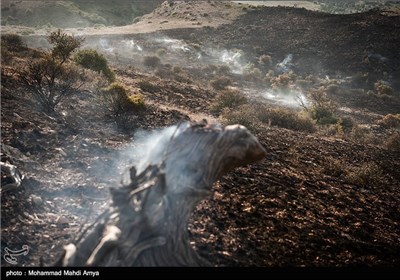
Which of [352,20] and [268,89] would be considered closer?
[268,89]

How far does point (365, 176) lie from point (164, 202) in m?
7.56

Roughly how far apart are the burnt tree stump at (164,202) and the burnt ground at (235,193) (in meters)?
0.78

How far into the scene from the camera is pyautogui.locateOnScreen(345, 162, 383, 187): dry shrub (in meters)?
8.92

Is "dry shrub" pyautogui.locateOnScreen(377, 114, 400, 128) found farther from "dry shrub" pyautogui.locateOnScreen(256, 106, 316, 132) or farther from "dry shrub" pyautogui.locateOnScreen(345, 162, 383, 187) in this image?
"dry shrub" pyautogui.locateOnScreen(345, 162, 383, 187)

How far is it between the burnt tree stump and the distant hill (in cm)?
4422

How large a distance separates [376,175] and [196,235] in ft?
21.6

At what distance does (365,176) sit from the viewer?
367 inches

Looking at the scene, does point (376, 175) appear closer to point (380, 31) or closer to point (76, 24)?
point (380, 31)

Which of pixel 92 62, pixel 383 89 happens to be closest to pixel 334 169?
pixel 92 62

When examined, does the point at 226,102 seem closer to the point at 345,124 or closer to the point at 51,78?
the point at 345,124

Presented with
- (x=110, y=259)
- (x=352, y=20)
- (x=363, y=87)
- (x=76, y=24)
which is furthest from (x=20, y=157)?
(x=76, y=24)

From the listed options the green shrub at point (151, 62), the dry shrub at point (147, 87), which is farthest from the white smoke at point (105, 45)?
the dry shrub at point (147, 87)

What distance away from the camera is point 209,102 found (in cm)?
1556

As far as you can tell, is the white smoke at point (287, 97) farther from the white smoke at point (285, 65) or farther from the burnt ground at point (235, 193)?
the white smoke at point (285, 65)
